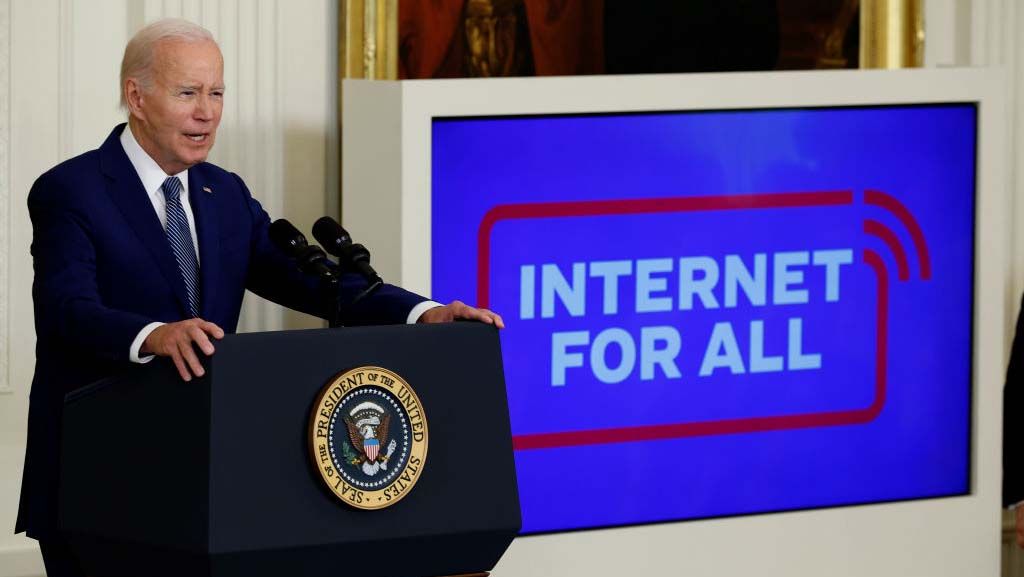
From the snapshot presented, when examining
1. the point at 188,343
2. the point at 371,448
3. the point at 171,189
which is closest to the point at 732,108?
the point at 171,189

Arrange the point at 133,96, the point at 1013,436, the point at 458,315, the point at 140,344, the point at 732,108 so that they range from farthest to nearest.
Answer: the point at 1013,436
the point at 732,108
the point at 133,96
the point at 458,315
the point at 140,344

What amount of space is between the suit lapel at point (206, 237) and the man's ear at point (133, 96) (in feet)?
0.56

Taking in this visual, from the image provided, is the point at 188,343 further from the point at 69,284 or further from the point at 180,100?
the point at 180,100

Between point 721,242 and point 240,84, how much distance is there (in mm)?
1184

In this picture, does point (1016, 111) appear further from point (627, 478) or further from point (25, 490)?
point (25, 490)

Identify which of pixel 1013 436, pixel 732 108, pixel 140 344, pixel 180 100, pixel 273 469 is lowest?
pixel 1013 436

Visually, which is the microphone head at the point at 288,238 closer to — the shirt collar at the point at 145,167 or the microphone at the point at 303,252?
the microphone at the point at 303,252

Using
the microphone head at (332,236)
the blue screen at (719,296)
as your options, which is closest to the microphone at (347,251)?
the microphone head at (332,236)

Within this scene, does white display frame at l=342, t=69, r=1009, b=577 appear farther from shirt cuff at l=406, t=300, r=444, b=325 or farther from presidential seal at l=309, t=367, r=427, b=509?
presidential seal at l=309, t=367, r=427, b=509

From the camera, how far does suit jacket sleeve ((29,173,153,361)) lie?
2361mm

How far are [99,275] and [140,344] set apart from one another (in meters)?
0.36

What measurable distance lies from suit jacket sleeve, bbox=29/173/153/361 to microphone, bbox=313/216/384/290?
322 millimetres

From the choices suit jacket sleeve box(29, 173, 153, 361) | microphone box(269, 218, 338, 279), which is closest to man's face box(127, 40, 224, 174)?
suit jacket sleeve box(29, 173, 153, 361)

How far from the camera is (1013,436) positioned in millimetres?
4238
